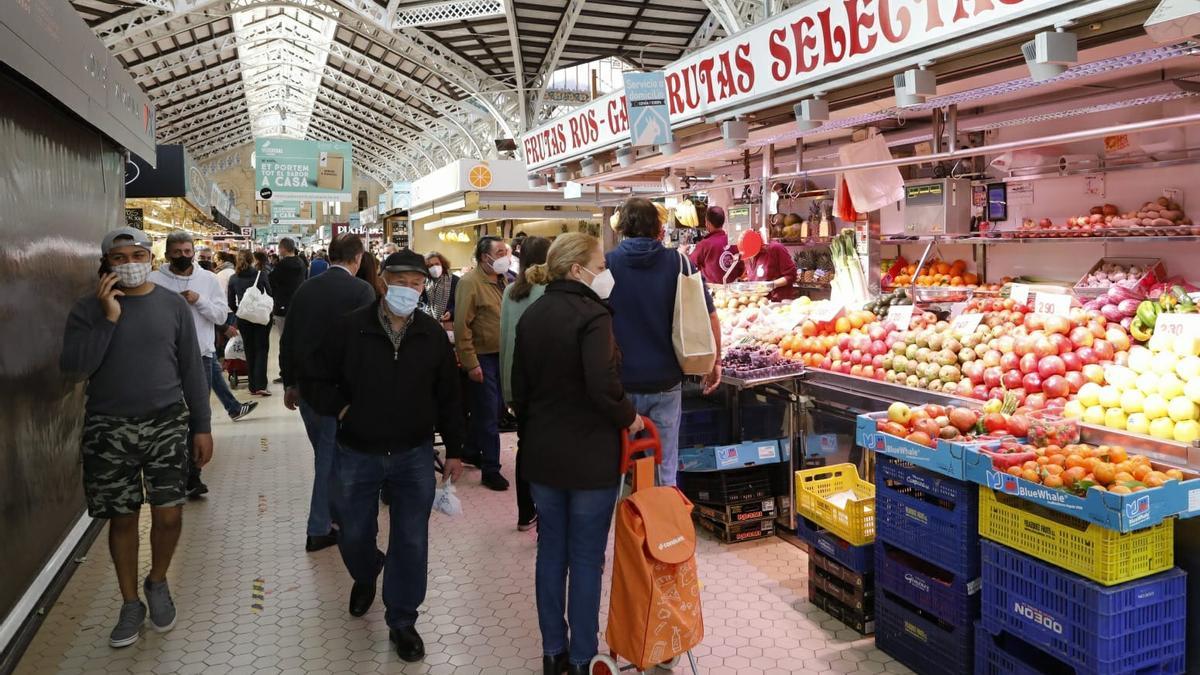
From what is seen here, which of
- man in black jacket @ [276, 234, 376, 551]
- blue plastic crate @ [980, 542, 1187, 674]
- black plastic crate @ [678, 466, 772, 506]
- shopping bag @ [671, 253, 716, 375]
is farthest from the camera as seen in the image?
black plastic crate @ [678, 466, 772, 506]

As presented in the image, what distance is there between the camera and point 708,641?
3.33 m

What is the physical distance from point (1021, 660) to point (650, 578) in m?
1.20

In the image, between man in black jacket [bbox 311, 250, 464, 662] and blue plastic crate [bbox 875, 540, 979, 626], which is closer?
blue plastic crate [bbox 875, 540, 979, 626]

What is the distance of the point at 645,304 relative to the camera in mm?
3475

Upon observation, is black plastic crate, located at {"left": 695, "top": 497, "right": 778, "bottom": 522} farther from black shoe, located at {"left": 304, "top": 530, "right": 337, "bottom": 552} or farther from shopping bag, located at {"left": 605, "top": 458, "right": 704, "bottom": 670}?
black shoe, located at {"left": 304, "top": 530, "right": 337, "bottom": 552}

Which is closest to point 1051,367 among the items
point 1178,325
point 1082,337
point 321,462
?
point 1082,337

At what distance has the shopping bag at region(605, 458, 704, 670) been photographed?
2658mm

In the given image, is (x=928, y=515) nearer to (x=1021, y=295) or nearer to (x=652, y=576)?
(x=652, y=576)

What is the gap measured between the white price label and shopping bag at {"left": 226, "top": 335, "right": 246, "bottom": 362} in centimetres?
840

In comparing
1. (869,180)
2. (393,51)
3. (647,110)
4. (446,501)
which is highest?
(393,51)

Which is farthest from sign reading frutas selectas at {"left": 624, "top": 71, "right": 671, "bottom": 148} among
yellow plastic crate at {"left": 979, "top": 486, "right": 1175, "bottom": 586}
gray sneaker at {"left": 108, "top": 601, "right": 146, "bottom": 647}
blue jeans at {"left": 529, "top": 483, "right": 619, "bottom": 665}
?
gray sneaker at {"left": 108, "top": 601, "right": 146, "bottom": 647}

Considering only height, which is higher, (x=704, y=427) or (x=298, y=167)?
(x=298, y=167)

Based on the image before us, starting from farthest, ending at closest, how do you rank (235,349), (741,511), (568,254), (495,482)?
1. (235,349)
2. (495,482)
3. (741,511)
4. (568,254)

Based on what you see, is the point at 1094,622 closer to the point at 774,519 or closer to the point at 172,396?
the point at 774,519
